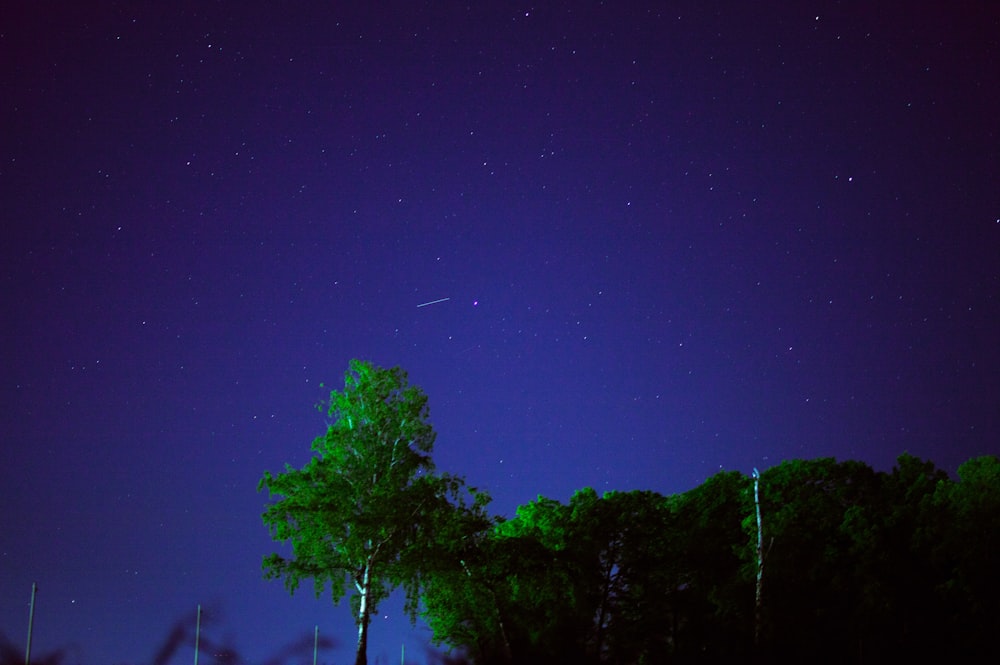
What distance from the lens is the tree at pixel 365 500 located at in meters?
36.2

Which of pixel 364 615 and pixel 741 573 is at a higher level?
pixel 741 573

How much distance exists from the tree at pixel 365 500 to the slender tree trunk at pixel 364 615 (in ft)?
0.13

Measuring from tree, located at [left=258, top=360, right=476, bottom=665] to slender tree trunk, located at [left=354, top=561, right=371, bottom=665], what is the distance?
0.04m

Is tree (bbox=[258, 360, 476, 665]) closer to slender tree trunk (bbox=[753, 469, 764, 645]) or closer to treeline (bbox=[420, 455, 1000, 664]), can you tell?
treeline (bbox=[420, 455, 1000, 664])

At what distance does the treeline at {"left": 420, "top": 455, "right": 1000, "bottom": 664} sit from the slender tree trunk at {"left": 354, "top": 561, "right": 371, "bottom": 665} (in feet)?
7.79

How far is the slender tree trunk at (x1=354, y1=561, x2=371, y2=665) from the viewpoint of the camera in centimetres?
3550

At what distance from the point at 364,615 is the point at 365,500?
171 inches

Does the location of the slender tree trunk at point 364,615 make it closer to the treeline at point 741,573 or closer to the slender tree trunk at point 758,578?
the treeline at point 741,573

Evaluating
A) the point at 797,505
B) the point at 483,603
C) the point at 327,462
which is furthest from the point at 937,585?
the point at 327,462

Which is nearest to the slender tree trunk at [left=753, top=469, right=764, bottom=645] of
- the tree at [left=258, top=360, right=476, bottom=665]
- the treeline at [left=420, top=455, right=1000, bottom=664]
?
the treeline at [left=420, top=455, right=1000, bottom=664]

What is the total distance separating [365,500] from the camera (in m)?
36.9

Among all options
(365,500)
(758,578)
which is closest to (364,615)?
(365,500)

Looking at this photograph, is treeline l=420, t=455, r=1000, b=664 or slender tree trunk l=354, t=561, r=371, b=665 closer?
slender tree trunk l=354, t=561, r=371, b=665

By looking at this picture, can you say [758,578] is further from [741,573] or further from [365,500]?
[365,500]
